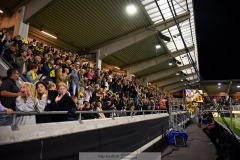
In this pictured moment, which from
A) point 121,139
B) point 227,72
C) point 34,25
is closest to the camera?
point 121,139

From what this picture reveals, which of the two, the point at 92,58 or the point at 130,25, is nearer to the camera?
the point at 130,25

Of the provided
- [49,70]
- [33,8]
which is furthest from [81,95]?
[33,8]

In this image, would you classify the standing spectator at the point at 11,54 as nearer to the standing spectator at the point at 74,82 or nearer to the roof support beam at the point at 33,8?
the standing spectator at the point at 74,82

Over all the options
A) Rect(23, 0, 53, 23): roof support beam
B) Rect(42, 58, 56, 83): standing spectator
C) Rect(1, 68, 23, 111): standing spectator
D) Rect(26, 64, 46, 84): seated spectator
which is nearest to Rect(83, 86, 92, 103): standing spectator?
Rect(42, 58, 56, 83): standing spectator

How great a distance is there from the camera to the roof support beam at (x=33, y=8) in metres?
10.0

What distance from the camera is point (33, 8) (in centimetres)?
1024

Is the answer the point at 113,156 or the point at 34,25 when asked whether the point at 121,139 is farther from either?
the point at 34,25

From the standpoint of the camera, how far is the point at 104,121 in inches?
165

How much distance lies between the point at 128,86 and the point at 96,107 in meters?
7.61

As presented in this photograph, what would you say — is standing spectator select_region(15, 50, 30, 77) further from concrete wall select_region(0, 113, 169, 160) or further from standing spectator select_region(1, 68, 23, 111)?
concrete wall select_region(0, 113, 169, 160)

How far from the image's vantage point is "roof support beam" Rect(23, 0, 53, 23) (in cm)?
1001

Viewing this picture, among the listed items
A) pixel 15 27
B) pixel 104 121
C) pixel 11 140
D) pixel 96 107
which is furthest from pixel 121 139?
pixel 15 27

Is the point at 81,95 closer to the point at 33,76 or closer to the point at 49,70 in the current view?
the point at 49,70

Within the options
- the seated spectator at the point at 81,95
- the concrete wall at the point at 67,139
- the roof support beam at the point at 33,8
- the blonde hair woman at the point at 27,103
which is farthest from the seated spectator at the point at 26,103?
the roof support beam at the point at 33,8
